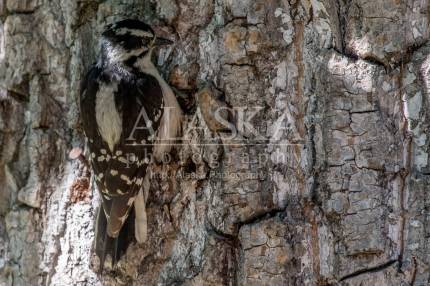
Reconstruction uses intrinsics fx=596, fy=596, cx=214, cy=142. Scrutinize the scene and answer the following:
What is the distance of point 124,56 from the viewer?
3.53 m

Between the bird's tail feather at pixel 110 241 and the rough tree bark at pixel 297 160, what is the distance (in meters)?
0.06

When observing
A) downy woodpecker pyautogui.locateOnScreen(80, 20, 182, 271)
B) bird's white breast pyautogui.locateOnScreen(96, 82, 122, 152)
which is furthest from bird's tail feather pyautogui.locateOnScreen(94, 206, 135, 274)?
bird's white breast pyautogui.locateOnScreen(96, 82, 122, 152)

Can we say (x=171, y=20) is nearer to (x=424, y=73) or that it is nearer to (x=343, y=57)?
(x=343, y=57)

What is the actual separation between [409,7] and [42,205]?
2.08 metres

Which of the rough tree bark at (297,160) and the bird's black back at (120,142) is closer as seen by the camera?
the rough tree bark at (297,160)

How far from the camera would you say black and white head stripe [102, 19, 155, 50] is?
3029 mm

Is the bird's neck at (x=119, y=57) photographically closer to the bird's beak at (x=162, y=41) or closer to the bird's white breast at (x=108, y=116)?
the bird's white breast at (x=108, y=116)

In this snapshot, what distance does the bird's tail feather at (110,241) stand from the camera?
2.95m

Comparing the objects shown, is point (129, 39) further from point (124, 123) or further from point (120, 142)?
point (120, 142)

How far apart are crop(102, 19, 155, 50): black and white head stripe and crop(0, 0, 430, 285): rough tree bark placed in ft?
0.29

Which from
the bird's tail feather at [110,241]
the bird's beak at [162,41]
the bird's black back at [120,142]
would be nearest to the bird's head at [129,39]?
the bird's beak at [162,41]

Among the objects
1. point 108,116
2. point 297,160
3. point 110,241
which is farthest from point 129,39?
point 297,160

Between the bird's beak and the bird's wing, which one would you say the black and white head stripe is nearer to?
the bird's beak

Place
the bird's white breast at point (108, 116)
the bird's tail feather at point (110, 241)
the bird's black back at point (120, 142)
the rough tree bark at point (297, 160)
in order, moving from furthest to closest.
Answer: the bird's white breast at point (108, 116), the bird's black back at point (120, 142), the bird's tail feather at point (110, 241), the rough tree bark at point (297, 160)
